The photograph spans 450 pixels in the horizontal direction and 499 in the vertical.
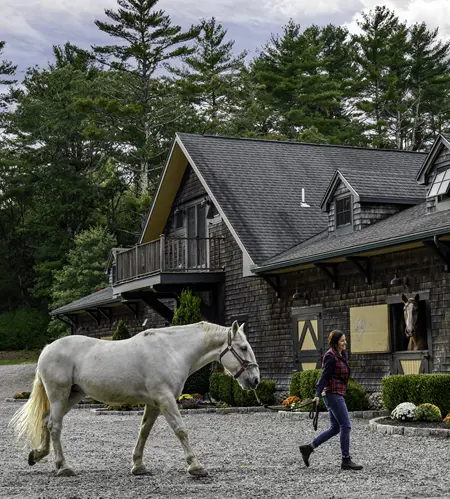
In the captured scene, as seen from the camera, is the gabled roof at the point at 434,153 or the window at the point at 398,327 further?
the gabled roof at the point at 434,153

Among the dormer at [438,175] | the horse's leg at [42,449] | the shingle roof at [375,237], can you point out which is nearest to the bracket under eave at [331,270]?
the shingle roof at [375,237]

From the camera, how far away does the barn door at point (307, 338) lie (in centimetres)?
2272

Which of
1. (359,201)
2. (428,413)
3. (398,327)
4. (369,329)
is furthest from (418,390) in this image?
(359,201)

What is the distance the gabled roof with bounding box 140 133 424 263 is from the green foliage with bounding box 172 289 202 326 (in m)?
2.24

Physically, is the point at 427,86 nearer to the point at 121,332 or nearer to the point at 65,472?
the point at 121,332

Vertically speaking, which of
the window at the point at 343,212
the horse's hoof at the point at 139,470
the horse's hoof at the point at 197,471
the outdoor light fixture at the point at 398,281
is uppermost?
the window at the point at 343,212

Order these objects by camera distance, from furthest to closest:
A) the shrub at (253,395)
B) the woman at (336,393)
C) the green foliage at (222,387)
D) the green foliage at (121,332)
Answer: the green foliage at (121,332) → the green foliage at (222,387) → the shrub at (253,395) → the woman at (336,393)

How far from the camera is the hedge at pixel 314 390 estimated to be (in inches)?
754

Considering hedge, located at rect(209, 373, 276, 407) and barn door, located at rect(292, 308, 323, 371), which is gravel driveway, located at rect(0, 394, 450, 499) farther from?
barn door, located at rect(292, 308, 323, 371)

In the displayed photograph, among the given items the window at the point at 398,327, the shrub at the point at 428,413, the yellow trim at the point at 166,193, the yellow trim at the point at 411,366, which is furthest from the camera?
the yellow trim at the point at 166,193

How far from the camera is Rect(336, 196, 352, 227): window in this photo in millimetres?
24198

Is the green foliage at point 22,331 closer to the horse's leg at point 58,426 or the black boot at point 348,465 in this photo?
the horse's leg at point 58,426

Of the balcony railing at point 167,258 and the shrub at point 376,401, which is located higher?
the balcony railing at point 167,258

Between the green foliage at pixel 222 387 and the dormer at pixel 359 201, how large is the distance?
197 inches
